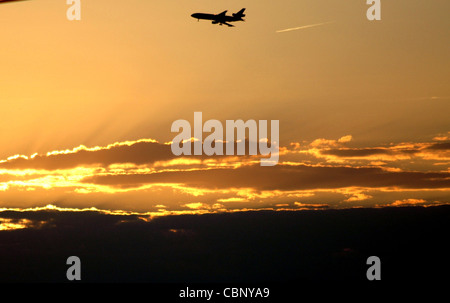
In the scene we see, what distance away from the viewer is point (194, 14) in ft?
506

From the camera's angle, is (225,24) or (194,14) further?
(194,14)

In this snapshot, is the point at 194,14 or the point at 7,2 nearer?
the point at 7,2

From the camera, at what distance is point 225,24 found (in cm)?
13650

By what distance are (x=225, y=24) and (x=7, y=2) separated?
90.6m

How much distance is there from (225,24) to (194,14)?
2033cm

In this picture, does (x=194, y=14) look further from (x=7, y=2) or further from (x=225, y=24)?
(x=7, y=2)

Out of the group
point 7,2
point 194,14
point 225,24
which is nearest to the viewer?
point 7,2

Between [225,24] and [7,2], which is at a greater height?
[225,24]

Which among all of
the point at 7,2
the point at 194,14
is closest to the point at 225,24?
the point at 194,14

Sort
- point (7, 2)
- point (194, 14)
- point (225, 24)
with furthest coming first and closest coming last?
point (194, 14), point (225, 24), point (7, 2)

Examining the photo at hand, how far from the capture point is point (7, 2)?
4897cm

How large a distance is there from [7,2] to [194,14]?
355ft

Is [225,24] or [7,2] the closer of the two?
[7,2]
